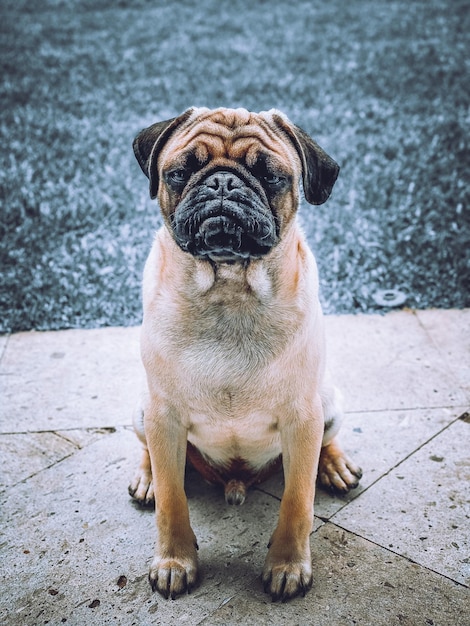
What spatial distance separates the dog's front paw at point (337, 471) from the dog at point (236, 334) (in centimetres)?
48

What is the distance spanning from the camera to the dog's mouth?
230 centimetres

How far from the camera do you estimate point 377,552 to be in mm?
2672

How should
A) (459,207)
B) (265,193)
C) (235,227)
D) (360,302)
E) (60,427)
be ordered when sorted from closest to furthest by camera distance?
1. (235,227)
2. (265,193)
3. (60,427)
4. (360,302)
5. (459,207)

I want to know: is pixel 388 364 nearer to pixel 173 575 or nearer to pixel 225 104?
pixel 173 575

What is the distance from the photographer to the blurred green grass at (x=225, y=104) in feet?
16.6

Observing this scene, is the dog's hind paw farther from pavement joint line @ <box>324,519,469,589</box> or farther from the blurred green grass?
the blurred green grass

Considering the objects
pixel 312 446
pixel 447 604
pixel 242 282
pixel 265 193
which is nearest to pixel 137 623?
pixel 312 446

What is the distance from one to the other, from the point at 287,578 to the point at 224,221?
4.33 feet

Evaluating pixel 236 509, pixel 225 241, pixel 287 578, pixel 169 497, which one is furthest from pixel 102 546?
pixel 225 241

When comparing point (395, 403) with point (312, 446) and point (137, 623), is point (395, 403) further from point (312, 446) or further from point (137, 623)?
point (137, 623)

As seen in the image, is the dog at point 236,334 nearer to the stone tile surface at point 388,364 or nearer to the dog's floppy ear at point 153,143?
the dog's floppy ear at point 153,143

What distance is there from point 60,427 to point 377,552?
1.75m

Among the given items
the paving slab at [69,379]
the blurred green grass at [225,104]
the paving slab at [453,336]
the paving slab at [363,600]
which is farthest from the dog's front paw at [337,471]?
the blurred green grass at [225,104]

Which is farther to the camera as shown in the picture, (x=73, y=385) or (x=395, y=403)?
(x=73, y=385)
